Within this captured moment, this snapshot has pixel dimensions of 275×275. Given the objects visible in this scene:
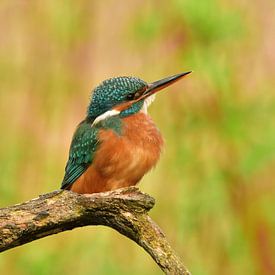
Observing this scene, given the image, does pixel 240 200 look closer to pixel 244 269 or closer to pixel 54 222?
pixel 244 269

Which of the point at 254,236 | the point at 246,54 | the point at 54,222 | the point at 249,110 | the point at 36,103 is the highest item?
the point at 36,103

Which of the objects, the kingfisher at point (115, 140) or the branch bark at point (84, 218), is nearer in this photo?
the branch bark at point (84, 218)

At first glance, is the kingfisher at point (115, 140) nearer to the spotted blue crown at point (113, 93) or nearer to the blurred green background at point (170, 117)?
the spotted blue crown at point (113, 93)

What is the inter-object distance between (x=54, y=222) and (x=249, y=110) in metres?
1.99

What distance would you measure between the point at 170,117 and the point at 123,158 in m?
0.88

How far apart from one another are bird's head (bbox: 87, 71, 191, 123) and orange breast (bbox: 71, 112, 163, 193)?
1.9 inches

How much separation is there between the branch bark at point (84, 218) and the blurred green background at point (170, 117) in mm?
1816

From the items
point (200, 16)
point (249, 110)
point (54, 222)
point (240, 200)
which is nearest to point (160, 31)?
point (200, 16)

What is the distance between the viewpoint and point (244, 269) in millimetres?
3795

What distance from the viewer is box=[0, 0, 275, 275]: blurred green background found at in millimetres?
3695

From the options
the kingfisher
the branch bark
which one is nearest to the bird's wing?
the kingfisher

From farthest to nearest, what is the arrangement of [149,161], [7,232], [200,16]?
1. [200,16]
2. [149,161]
3. [7,232]

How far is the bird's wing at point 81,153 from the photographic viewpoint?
297 cm

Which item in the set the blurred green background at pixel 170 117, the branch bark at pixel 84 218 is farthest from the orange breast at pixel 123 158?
the branch bark at pixel 84 218
